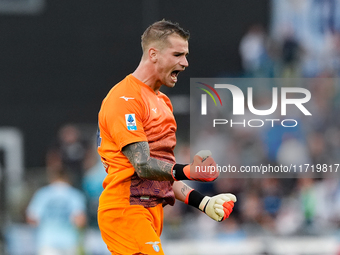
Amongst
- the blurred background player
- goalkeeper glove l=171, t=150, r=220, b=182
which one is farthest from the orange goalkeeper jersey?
the blurred background player

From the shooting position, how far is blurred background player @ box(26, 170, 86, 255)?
9.51 meters

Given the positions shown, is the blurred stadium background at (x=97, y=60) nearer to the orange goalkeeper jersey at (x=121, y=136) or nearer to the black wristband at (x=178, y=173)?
the orange goalkeeper jersey at (x=121, y=136)

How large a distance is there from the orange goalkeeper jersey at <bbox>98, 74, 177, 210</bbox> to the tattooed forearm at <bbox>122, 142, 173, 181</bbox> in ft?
0.34

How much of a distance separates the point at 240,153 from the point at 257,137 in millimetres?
552

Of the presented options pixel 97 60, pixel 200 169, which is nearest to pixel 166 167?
pixel 200 169

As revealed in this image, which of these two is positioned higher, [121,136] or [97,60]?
[97,60]

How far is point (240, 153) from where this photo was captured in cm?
1095

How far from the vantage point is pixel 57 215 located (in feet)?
31.3

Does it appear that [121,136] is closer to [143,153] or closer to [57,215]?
[143,153]

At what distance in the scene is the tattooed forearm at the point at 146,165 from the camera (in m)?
4.02

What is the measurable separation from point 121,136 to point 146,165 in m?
0.30

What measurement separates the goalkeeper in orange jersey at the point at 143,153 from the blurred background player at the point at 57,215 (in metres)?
5.17

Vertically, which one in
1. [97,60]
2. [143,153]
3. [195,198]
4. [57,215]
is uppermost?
[97,60]

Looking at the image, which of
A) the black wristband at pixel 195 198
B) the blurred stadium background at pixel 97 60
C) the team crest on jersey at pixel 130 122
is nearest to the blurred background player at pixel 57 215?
the blurred stadium background at pixel 97 60
